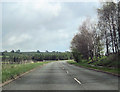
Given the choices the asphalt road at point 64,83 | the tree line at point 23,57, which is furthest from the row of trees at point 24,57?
the asphalt road at point 64,83

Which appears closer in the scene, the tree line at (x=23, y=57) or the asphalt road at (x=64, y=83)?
the asphalt road at (x=64, y=83)

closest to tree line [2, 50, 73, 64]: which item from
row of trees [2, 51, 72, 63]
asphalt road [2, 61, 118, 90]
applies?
row of trees [2, 51, 72, 63]

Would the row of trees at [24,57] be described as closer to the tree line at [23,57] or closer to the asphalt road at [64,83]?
the tree line at [23,57]

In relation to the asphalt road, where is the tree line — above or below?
above

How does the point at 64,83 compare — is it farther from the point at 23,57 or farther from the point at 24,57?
the point at 24,57

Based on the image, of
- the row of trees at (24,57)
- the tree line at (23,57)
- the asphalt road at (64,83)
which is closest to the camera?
the asphalt road at (64,83)

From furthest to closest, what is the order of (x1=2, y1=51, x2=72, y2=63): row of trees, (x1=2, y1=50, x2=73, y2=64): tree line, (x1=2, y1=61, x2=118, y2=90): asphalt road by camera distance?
(x1=2, y1=51, x2=72, y2=63): row of trees
(x1=2, y1=50, x2=73, y2=64): tree line
(x1=2, y1=61, x2=118, y2=90): asphalt road

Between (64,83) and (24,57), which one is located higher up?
(24,57)

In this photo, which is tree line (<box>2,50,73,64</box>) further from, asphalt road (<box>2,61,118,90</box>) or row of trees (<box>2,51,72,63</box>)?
asphalt road (<box>2,61,118,90</box>)

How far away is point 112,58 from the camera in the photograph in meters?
27.0

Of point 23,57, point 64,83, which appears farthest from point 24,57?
point 64,83

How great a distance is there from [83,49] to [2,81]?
105 ft

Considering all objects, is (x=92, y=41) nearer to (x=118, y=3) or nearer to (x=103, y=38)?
(x=103, y=38)

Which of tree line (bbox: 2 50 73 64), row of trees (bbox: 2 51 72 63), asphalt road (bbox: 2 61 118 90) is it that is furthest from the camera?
row of trees (bbox: 2 51 72 63)
